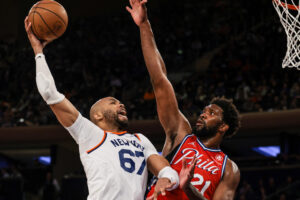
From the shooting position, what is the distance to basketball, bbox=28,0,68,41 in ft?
11.3

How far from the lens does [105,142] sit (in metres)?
3.13

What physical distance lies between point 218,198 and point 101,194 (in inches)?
42.8

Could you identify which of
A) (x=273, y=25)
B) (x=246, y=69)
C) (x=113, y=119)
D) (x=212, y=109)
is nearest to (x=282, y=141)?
(x=246, y=69)

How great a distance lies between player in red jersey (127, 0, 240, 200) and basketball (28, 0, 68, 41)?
67 centimetres

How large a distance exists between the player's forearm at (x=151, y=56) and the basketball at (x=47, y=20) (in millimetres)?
677

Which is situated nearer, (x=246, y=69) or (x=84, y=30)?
(x=246, y=69)

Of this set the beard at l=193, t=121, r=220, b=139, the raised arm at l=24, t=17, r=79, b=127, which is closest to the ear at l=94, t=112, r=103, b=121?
the raised arm at l=24, t=17, r=79, b=127

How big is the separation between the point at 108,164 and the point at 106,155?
0.21 ft

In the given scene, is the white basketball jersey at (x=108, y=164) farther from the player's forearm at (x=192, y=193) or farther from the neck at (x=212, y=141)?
the neck at (x=212, y=141)

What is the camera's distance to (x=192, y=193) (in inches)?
131

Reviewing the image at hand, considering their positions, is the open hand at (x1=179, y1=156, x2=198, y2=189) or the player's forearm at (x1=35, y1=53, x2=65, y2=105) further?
the open hand at (x1=179, y1=156, x2=198, y2=189)

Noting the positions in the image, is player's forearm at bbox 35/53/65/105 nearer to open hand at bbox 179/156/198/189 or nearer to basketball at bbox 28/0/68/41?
basketball at bbox 28/0/68/41

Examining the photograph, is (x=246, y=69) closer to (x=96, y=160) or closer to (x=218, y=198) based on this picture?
(x=218, y=198)

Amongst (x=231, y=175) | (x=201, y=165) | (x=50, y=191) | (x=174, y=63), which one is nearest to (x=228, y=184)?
(x=231, y=175)
